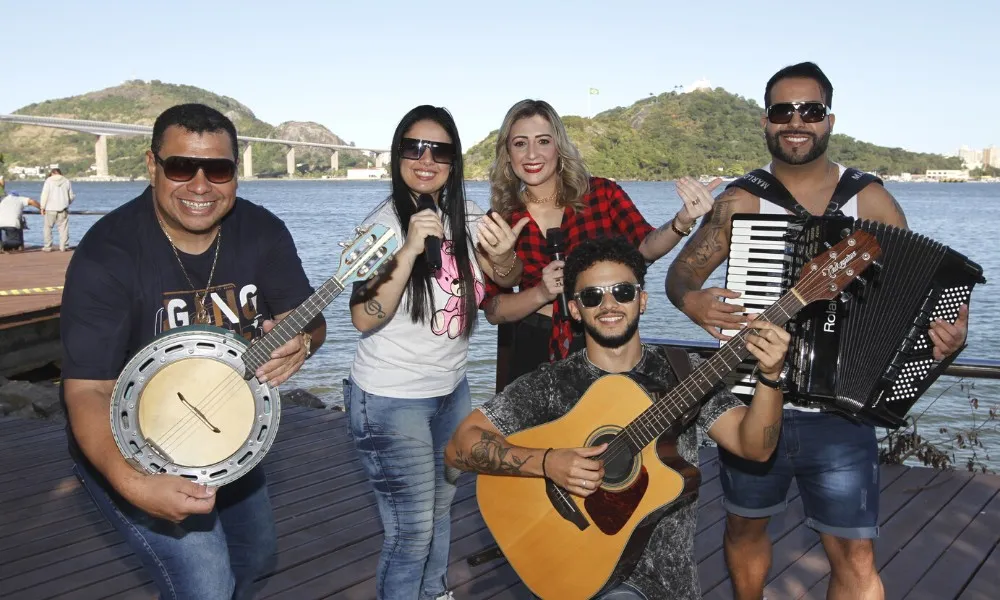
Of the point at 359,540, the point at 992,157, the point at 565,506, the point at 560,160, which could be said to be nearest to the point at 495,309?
the point at 560,160

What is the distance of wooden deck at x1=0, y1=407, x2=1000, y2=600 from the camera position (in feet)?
13.5

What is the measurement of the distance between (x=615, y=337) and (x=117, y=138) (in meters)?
124

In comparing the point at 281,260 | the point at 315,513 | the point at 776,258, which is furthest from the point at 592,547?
the point at 315,513

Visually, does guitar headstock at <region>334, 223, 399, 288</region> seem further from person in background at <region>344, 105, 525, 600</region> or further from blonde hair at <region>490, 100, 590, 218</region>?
blonde hair at <region>490, 100, 590, 218</region>

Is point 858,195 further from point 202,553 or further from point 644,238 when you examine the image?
point 202,553

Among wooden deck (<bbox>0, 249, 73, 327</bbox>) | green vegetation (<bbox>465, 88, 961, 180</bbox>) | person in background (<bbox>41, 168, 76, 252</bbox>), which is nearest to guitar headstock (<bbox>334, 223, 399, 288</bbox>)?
wooden deck (<bbox>0, 249, 73, 327</bbox>)

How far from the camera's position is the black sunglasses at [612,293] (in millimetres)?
2918

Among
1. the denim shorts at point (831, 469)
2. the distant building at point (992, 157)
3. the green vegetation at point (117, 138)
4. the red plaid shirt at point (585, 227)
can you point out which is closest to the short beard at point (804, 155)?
the red plaid shirt at point (585, 227)

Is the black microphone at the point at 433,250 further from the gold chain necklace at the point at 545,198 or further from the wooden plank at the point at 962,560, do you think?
the wooden plank at the point at 962,560

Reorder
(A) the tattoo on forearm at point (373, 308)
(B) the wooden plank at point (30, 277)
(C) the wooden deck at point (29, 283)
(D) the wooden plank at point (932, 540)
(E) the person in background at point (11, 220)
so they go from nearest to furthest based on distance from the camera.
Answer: (A) the tattoo on forearm at point (373, 308) < (D) the wooden plank at point (932, 540) < (C) the wooden deck at point (29, 283) < (B) the wooden plank at point (30, 277) < (E) the person in background at point (11, 220)

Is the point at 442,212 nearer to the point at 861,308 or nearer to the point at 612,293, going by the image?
the point at 612,293

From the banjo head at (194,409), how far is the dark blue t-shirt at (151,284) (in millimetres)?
89

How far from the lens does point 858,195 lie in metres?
3.19

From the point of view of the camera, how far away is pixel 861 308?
3.04 metres
